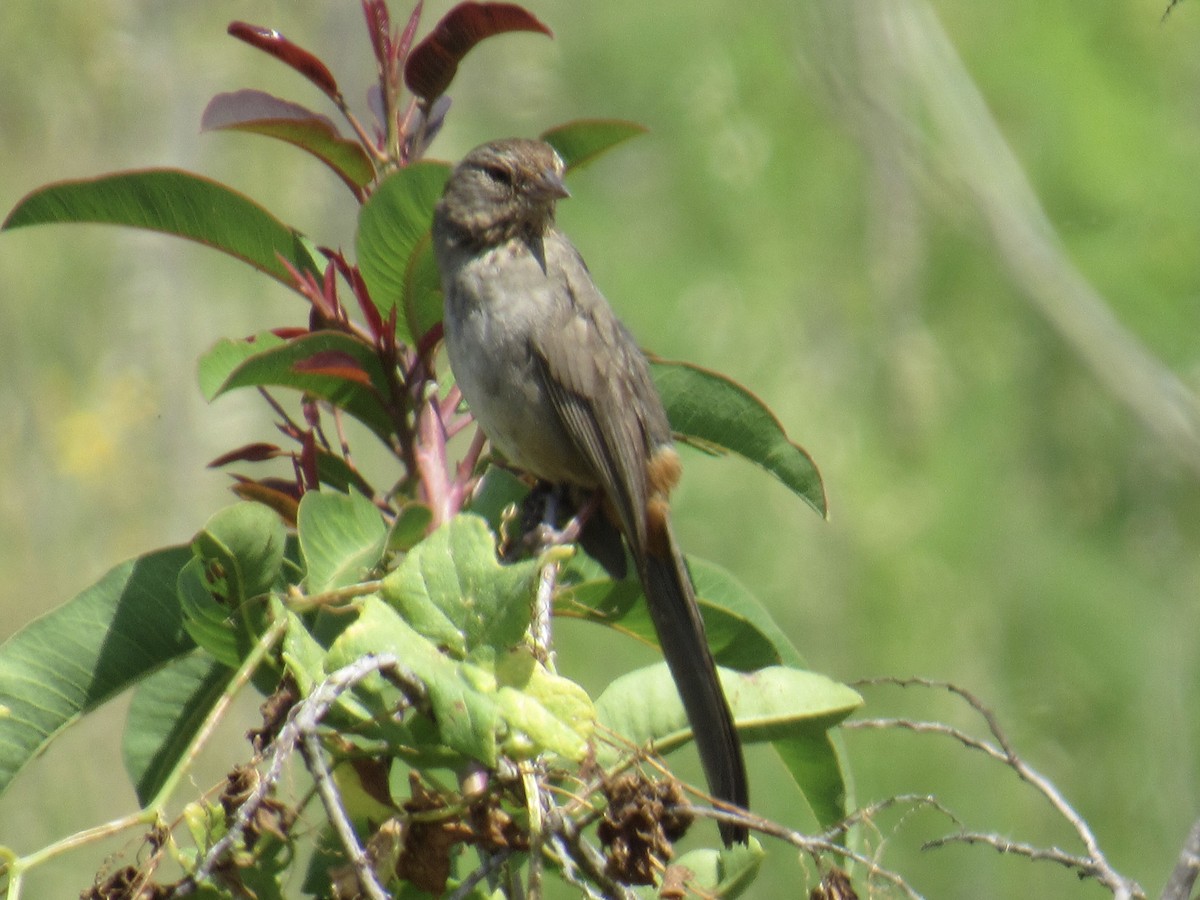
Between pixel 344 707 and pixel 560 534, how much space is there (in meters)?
1.34

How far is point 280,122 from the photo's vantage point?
248cm

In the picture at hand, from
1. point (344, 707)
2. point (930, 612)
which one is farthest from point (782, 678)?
point (930, 612)

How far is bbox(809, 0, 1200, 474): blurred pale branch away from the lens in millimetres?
6594

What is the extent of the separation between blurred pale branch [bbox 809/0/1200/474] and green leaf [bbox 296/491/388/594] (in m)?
4.93

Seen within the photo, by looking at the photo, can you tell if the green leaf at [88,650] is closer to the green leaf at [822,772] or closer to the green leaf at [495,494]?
the green leaf at [495,494]

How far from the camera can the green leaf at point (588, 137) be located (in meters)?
2.59

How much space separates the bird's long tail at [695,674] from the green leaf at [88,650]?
84cm

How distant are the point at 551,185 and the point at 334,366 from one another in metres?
1.39

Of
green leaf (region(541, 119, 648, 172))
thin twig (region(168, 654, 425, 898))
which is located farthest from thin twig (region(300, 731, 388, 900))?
green leaf (region(541, 119, 648, 172))

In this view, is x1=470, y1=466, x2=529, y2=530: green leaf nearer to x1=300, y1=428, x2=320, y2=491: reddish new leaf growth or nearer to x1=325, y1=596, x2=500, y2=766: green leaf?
x1=300, y1=428, x2=320, y2=491: reddish new leaf growth

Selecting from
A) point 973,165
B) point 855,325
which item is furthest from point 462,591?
point 855,325

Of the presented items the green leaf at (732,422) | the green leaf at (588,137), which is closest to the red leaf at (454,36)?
the green leaf at (588,137)

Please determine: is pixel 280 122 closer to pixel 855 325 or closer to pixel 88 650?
pixel 88 650

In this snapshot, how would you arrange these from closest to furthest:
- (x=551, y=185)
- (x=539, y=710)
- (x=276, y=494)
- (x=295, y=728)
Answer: (x=295, y=728) → (x=539, y=710) → (x=276, y=494) → (x=551, y=185)
